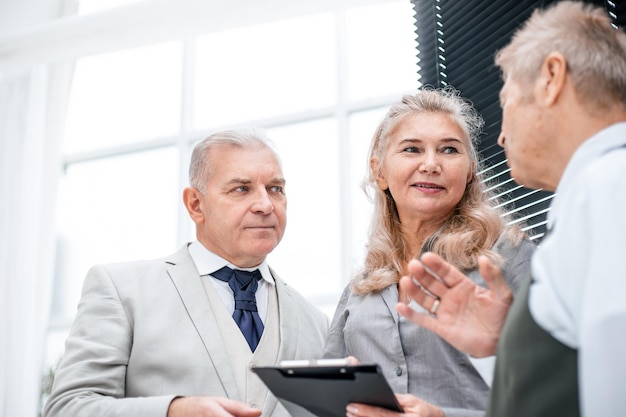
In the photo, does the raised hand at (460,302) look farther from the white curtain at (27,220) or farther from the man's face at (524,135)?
the white curtain at (27,220)

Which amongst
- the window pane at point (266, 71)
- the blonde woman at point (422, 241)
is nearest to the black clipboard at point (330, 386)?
the blonde woman at point (422, 241)

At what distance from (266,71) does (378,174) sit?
8.22 ft

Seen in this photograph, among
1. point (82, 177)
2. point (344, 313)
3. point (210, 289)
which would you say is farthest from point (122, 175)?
point (344, 313)

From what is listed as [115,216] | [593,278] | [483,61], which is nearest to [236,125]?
[115,216]

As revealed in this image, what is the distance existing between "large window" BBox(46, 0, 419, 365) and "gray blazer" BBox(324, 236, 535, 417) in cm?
199

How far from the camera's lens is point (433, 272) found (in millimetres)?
1396

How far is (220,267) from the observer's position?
→ 225 centimetres

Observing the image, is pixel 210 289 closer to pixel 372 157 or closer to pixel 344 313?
pixel 344 313

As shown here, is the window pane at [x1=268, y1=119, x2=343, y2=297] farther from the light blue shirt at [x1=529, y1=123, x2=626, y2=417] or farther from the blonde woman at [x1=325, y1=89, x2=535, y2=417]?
the light blue shirt at [x1=529, y1=123, x2=626, y2=417]

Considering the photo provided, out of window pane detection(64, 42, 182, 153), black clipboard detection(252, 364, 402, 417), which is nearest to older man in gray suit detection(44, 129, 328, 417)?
black clipboard detection(252, 364, 402, 417)

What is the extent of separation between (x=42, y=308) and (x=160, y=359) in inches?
94.1

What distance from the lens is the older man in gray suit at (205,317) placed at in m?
1.92

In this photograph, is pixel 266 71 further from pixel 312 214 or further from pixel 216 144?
pixel 216 144

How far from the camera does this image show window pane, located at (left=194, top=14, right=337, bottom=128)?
442 centimetres
